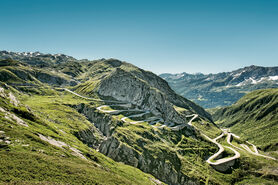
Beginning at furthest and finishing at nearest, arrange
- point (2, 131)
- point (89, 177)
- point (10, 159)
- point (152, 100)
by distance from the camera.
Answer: point (152, 100)
point (2, 131)
point (89, 177)
point (10, 159)

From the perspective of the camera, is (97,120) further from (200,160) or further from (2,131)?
(2,131)

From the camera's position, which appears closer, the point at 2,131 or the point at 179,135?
the point at 2,131

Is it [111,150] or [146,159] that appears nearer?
[111,150]

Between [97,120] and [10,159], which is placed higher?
[10,159]

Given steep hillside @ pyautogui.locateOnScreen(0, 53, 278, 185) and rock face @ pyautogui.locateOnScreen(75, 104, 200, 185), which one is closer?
steep hillside @ pyautogui.locateOnScreen(0, 53, 278, 185)

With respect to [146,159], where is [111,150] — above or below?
above

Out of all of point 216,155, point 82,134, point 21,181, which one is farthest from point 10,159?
point 216,155

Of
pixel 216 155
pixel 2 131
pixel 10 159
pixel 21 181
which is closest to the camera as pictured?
pixel 21 181

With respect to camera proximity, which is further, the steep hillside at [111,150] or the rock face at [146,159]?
the rock face at [146,159]

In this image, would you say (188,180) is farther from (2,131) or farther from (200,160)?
(2,131)

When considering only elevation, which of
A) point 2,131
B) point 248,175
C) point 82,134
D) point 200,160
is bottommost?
point 248,175
